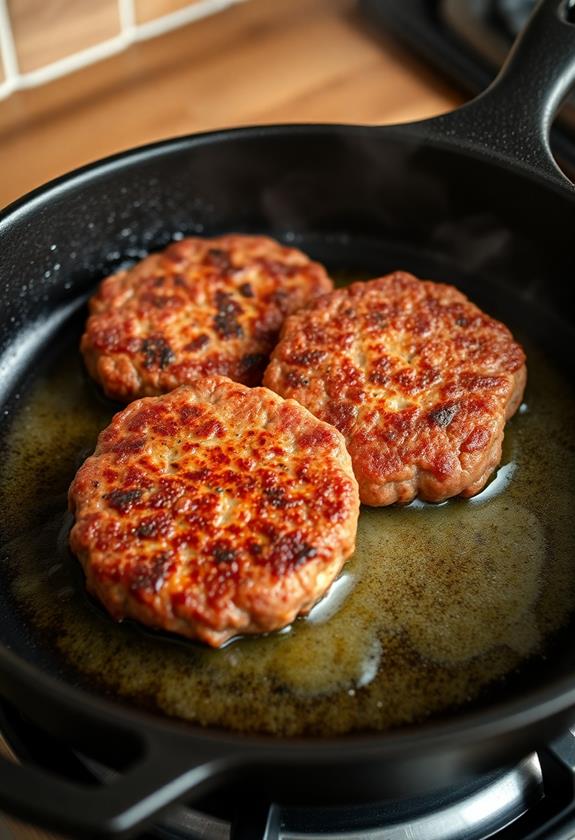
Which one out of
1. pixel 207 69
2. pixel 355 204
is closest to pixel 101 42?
pixel 207 69

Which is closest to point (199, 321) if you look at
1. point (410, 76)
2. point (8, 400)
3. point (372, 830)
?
point (8, 400)

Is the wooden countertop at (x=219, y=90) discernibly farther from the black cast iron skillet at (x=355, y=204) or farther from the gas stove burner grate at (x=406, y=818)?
the gas stove burner grate at (x=406, y=818)

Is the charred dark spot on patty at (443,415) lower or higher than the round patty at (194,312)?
lower

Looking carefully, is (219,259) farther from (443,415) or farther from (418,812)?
(418,812)

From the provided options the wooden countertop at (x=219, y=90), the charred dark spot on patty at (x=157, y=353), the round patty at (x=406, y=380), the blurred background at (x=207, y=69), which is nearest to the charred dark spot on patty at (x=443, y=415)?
the round patty at (x=406, y=380)

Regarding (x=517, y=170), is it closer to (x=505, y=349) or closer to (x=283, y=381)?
(x=505, y=349)
